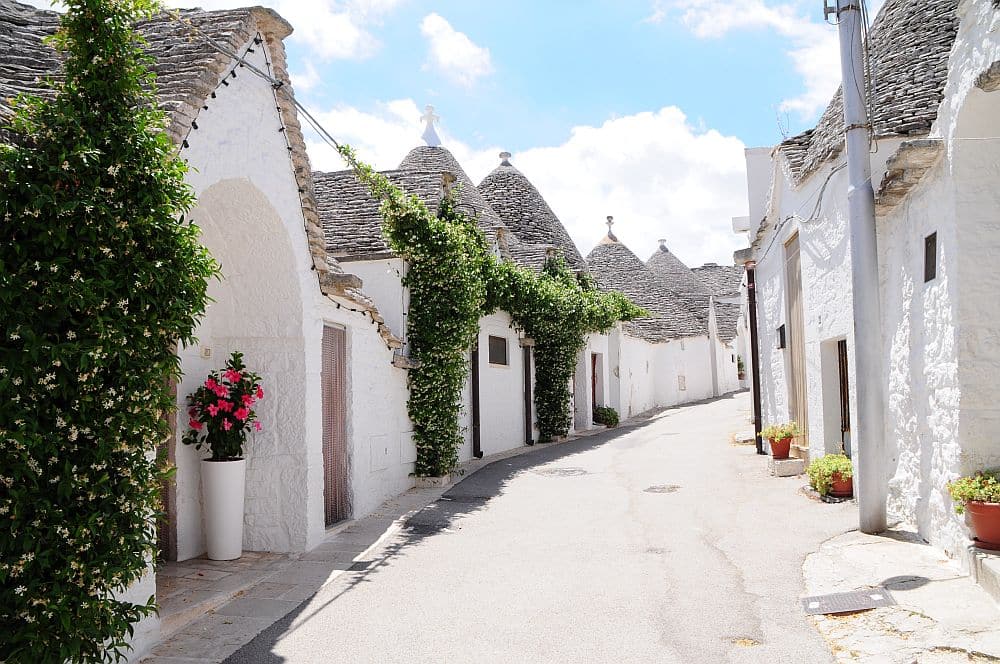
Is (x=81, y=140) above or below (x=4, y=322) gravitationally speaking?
above

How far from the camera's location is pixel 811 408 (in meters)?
11.3

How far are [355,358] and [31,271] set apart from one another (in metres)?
6.08

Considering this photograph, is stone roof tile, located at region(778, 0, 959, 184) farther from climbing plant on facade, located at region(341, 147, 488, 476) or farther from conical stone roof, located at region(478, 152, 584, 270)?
conical stone roof, located at region(478, 152, 584, 270)

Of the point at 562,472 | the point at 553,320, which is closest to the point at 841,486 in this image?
the point at 562,472

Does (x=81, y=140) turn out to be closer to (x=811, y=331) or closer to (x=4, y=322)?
(x=4, y=322)

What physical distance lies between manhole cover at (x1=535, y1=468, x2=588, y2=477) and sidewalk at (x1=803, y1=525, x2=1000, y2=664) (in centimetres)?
632

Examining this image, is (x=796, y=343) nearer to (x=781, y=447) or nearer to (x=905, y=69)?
(x=781, y=447)

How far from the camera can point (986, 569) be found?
562 cm

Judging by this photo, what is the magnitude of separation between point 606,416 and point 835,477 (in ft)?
49.2

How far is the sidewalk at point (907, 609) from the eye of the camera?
4.77 meters

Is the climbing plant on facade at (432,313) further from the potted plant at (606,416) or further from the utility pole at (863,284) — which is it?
the potted plant at (606,416)

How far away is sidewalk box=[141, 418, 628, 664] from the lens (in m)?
5.43

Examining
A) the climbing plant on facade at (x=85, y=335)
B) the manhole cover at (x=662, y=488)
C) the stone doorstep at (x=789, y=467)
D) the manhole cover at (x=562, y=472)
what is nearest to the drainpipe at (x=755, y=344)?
the stone doorstep at (x=789, y=467)

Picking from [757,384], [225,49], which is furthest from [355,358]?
[757,384]
